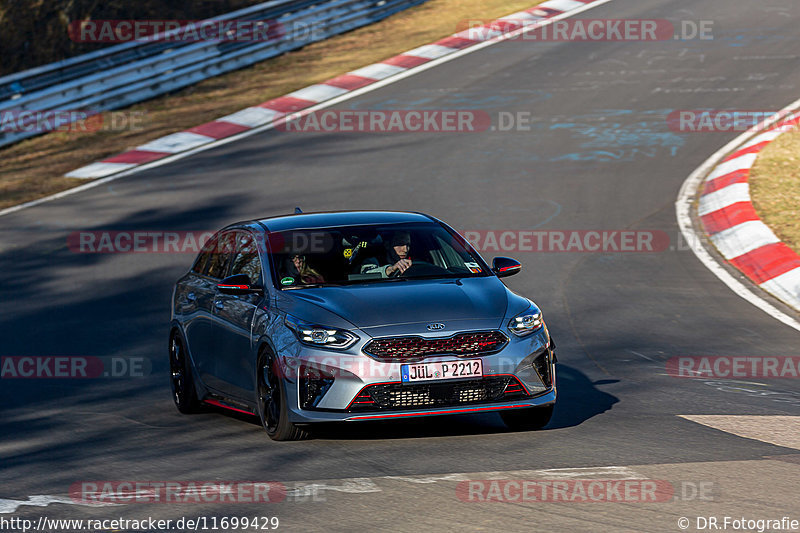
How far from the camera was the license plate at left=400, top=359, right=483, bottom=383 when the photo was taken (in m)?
7.66

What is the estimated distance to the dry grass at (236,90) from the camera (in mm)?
20047

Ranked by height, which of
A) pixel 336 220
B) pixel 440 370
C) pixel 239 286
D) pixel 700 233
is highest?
pixel 336 220

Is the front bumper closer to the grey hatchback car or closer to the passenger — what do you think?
the grey hatchback car

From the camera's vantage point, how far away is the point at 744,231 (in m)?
14.9

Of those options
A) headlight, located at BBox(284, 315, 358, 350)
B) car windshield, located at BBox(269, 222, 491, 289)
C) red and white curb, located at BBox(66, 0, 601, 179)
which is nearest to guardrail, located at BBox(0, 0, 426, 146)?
red and white curb, located at BBox(66, 0, 601, 179)

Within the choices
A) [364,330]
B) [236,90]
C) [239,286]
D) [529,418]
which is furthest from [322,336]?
[236,90]

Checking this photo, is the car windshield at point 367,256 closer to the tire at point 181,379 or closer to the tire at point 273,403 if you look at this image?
the tire at point 273,403

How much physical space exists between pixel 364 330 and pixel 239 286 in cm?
137

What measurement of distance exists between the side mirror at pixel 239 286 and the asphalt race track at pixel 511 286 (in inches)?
39.0

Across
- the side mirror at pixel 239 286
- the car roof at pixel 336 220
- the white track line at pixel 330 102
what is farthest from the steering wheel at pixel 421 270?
the white track line at pixel 330 102

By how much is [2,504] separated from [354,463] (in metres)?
1.96

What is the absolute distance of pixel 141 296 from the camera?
13.8 metres

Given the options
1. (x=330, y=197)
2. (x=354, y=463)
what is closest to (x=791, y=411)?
(x=354, y=463)

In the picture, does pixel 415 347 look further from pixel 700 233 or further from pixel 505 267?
pixel 700 233
